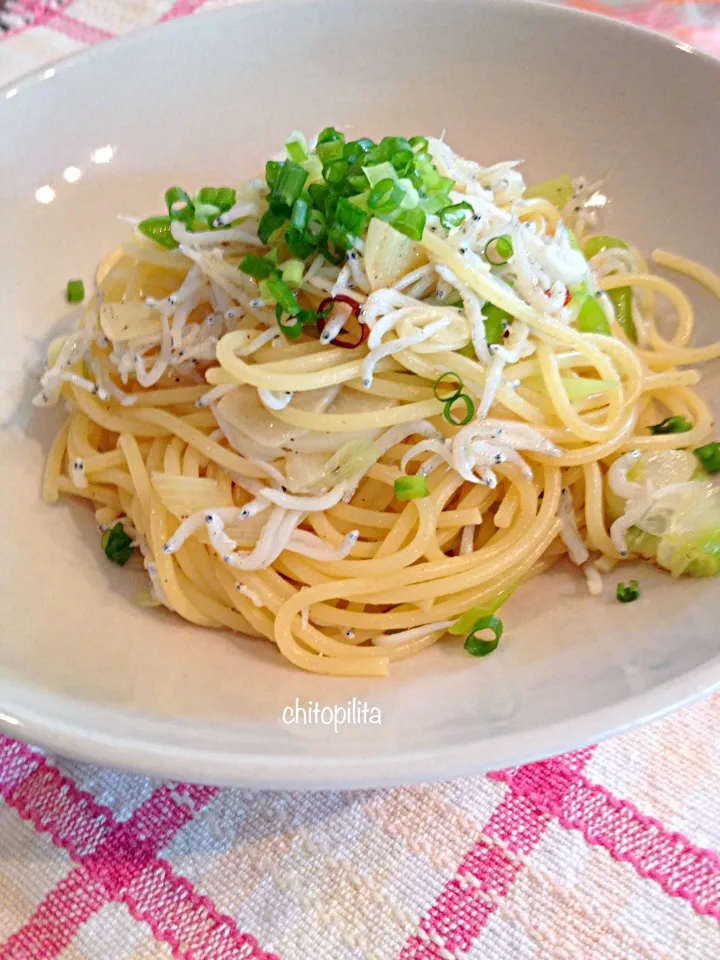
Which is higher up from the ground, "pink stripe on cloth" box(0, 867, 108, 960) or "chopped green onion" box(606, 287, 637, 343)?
"chopped green onion" box(606, 287, 637, 343)

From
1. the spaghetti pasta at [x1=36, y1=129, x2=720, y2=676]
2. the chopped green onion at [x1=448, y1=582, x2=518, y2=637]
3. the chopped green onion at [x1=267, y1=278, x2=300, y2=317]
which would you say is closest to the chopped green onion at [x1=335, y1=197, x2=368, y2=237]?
the spaghetti pasta at [x1=36, y1=129, x2=720, y2=676]

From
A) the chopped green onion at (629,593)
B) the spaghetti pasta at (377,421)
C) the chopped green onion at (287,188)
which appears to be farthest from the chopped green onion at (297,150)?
the chopped green onion at (629,593)

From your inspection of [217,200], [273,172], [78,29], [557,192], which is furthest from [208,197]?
[78,29]

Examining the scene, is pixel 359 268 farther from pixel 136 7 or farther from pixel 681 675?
pixel 136 7

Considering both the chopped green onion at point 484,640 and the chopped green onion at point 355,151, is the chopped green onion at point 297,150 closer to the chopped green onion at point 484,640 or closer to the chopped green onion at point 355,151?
the chopped green onion at point 355,151

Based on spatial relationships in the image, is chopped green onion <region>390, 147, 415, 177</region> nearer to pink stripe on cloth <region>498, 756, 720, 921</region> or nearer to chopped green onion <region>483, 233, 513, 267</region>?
chopped green onion <region>483, 233, 513, 267</region>

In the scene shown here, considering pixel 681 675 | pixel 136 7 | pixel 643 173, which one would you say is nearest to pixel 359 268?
pixel 681 675

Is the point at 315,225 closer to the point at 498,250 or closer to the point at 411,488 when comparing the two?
the point at 498,250

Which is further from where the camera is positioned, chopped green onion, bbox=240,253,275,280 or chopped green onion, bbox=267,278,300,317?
chopped green onion, bbox=240,253,275,280
